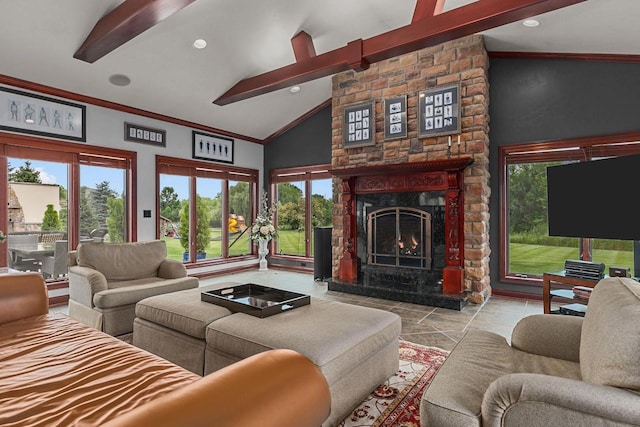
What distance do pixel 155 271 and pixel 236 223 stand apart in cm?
301

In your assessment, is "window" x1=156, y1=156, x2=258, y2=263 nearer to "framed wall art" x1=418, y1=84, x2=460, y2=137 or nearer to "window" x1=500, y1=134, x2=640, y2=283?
"framed wall art" x1=418, y1=84, x2=460, y2=137

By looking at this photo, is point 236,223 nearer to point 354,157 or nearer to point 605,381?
point 354,157

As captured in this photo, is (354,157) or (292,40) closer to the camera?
(292,40)

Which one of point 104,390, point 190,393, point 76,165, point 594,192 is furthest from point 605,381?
point 76,165

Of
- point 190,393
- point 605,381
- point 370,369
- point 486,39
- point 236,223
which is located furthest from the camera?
point 236,223

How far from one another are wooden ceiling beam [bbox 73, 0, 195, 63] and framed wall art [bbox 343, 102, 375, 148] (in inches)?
112

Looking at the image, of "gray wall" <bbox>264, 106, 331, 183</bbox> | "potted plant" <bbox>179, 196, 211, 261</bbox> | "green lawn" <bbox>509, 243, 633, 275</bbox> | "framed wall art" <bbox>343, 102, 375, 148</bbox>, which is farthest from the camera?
"gray wall" <bbox>264, 106, 331, 183</bbox>

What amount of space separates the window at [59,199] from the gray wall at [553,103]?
5188mm

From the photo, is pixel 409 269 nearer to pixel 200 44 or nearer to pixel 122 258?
pixel 122 258

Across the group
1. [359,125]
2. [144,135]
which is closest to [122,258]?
[144,135]

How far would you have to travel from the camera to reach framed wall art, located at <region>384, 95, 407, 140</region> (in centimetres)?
498

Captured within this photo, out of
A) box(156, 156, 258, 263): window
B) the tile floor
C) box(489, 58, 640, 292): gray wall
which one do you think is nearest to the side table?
the tile floor

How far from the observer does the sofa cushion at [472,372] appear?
4.39 ft

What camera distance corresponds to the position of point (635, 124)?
396 centimetres
